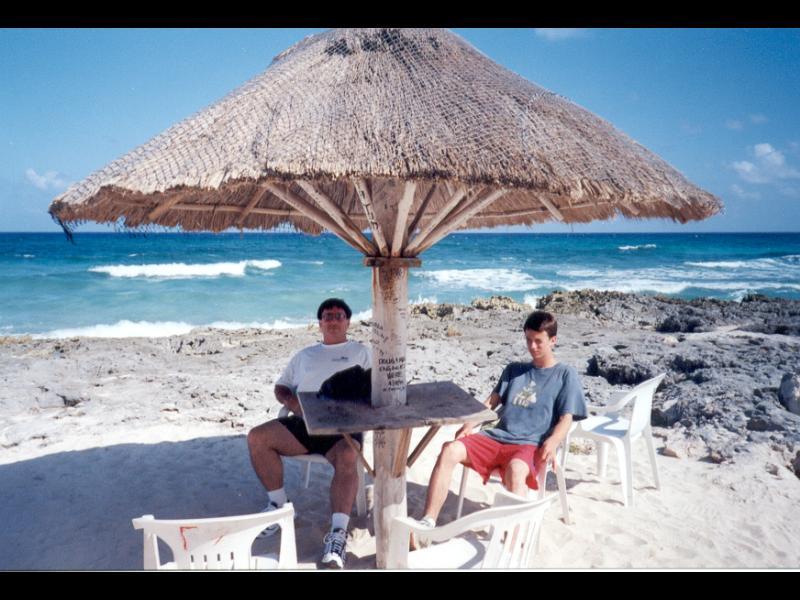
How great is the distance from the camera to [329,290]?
2219 cm

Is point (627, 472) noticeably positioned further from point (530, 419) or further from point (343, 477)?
point (343, 477)

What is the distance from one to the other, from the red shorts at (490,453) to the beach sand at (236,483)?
1.70ft

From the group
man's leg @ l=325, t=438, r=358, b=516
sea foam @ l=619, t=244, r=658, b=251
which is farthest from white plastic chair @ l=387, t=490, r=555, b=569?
sea foam @ l=619, t=244, r=658, b=251

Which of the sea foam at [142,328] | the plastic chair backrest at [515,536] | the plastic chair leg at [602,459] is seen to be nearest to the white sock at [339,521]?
the plastic chair backrest at [515,536]

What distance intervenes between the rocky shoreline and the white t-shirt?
1.96 metres

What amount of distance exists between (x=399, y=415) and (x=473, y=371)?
4850mm

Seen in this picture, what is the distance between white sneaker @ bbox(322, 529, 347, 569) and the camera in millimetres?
2729

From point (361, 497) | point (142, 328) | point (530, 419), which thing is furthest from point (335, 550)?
point (142, 328)

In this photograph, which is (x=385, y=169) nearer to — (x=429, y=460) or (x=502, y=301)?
(x=429, y=460)

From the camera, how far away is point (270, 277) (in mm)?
25062

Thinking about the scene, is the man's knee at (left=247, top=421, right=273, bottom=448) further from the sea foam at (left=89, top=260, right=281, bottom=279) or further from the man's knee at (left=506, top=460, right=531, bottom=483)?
the sea foam at (left=89, top=260, right=281, bottom=279)
